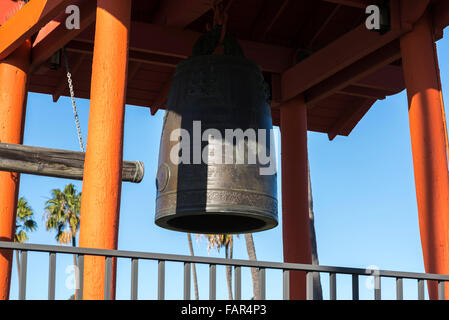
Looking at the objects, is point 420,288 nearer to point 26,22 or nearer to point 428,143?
point 428,143

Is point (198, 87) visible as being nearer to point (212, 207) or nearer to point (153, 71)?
point (212, 207)

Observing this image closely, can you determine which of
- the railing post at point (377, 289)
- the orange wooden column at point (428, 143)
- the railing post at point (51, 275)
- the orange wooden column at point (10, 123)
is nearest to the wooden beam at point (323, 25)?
the orange wooden column at point (428, 143)

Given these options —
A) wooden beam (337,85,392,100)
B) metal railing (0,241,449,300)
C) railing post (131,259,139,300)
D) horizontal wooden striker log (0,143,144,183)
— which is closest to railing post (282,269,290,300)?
metal railing (0,241,449,300)

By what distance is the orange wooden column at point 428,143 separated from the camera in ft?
27.7

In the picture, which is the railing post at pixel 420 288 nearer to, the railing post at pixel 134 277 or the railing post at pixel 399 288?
the railing post at pixel 399 288

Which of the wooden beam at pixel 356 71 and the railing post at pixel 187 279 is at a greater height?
the wooden beam at pixel 356 71

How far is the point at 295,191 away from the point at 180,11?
2.82 m

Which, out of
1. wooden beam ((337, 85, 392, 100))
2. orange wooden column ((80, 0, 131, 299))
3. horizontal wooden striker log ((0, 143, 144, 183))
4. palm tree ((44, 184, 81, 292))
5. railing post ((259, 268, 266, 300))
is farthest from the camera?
palm tree ((44, 184, 81, 292))

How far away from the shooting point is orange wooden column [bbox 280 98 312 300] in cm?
1073

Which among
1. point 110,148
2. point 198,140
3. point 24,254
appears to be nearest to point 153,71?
point 198,140

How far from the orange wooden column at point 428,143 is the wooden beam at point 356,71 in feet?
1.96

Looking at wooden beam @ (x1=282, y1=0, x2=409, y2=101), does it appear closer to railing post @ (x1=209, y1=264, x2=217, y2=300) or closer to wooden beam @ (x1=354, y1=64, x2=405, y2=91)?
wooden beam @ (x1=354, y1=64, x2=405, y2=91)

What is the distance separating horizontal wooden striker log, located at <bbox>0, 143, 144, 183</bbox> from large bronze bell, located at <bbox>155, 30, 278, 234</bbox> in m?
0.56
